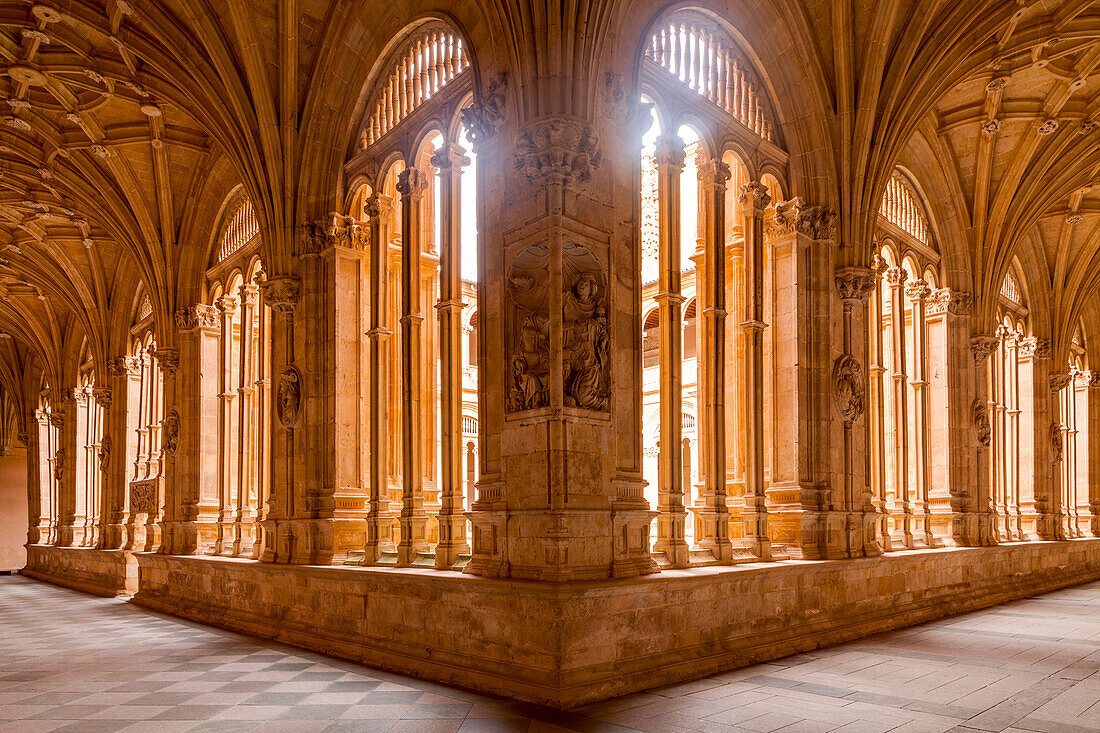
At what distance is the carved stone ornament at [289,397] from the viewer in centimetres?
1310

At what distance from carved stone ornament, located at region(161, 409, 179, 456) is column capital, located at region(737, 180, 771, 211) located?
1207 cm

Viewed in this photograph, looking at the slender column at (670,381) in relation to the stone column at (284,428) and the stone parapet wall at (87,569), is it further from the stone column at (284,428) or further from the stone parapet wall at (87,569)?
the stone parapet wall at (87,569)

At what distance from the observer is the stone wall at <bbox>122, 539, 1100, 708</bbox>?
7.89 meters

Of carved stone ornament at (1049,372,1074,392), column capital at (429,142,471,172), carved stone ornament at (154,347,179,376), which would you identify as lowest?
carved stone ornament at (1049,372,1074,392)

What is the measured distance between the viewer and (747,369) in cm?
1226

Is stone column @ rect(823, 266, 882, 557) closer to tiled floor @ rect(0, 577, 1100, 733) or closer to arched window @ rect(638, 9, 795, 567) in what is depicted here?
arched window @ rect(638, 9, 795, 567)

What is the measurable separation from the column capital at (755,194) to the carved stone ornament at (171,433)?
12.1m

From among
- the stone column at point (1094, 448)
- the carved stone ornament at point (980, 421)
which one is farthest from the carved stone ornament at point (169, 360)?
the stone column at point (1094, 448)

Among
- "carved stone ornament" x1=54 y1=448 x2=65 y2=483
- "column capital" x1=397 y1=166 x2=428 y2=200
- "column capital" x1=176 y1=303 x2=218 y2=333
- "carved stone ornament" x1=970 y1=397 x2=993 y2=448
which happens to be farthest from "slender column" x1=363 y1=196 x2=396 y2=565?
"carved stone ornament" x1=54 y1=448 x2=65 y2=483

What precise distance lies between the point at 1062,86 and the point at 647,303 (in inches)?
463

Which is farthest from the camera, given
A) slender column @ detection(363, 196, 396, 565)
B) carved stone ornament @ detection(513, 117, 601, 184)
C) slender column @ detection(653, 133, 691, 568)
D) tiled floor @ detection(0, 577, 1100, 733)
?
slender column @ detection(363, 196, 396, 565)

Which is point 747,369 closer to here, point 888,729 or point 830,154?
point 830,154

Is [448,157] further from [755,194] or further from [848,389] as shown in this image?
[848,389]

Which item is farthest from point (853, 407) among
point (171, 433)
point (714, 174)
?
point (171, 433)
